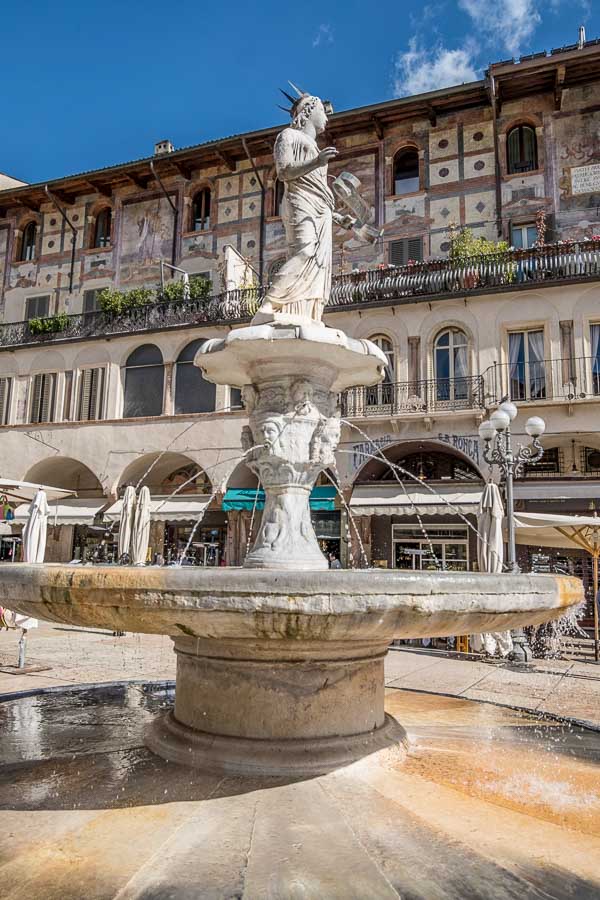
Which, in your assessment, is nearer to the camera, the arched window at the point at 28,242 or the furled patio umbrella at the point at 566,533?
the furled patio umbrella at the point at 566,533

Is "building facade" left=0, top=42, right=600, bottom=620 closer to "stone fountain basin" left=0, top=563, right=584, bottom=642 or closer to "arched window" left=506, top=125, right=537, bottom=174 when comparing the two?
"arched window" left=506, top=125, right=537, bottom=174

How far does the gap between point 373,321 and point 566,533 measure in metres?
9.31

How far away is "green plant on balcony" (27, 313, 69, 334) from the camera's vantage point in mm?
23031

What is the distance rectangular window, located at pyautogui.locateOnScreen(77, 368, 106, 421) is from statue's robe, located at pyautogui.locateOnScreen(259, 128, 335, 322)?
54.8 ft

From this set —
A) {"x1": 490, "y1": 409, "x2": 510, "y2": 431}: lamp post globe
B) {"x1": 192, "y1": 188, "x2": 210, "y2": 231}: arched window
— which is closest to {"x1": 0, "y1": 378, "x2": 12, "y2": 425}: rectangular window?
{"x1": 192, "y1": 188, "x2": 210, "y2": 231}: arched window

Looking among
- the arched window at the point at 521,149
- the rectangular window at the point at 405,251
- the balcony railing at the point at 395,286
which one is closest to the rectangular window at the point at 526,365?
the balcony railing at the point at 395,286

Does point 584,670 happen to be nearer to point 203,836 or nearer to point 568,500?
point 568,500

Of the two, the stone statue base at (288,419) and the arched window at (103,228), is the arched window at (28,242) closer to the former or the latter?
the arched window at (103,228)

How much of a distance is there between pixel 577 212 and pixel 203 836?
20.0 m

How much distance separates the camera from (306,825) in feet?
8.96

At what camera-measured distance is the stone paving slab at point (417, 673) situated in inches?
287

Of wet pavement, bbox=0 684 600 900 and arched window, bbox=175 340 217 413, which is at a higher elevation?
arched window, bbox=175 340 217 413

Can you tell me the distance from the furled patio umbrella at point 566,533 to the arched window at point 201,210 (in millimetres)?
15892

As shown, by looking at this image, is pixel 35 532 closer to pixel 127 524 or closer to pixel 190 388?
pixel 127 524
